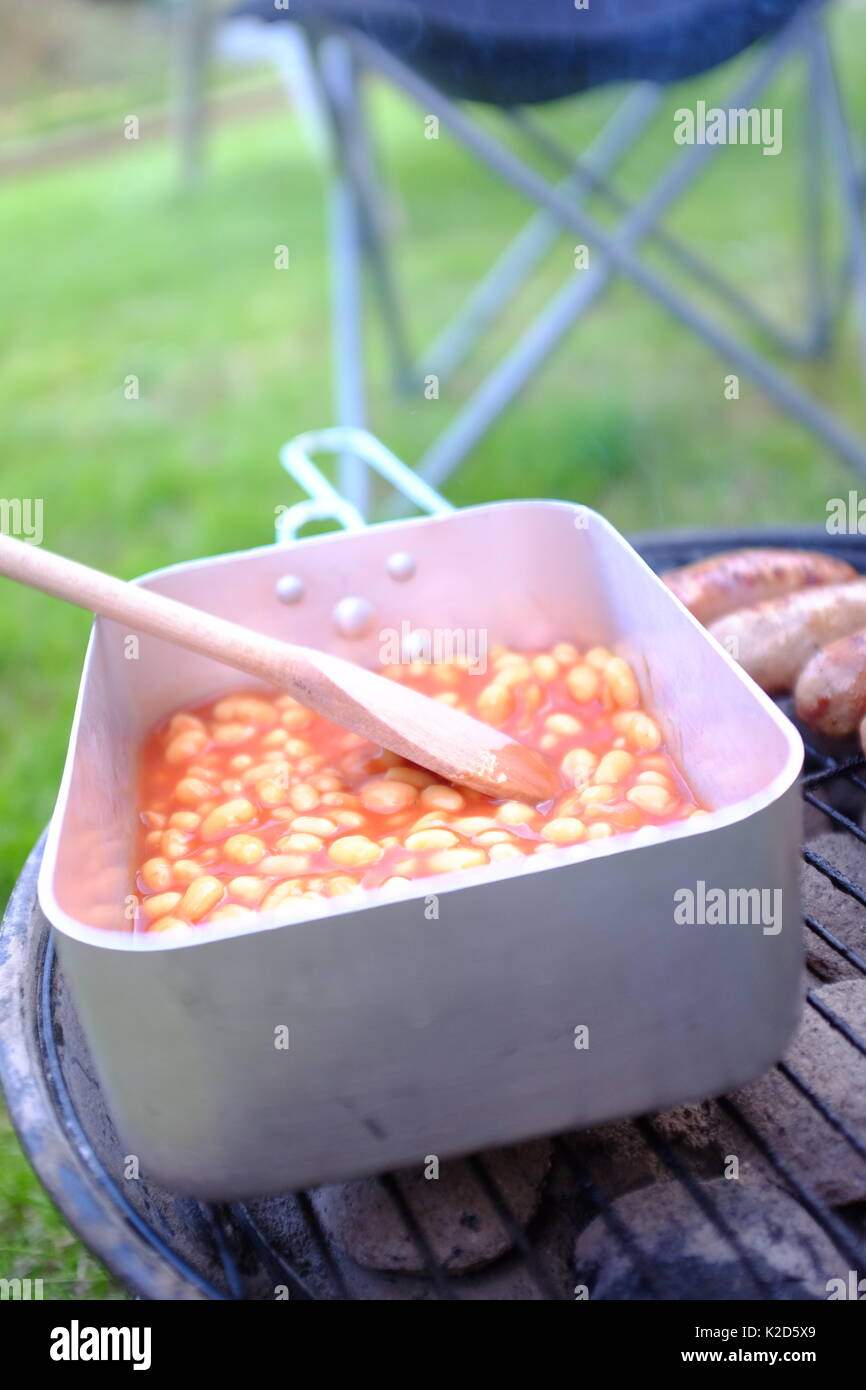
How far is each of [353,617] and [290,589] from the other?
0.29ft

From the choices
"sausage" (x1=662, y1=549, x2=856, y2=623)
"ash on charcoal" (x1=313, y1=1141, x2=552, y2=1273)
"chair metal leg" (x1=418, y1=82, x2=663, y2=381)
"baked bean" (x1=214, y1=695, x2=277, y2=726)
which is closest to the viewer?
"ash on charcoal" (x1=313, y1=1141, x2=552, y2=1273)

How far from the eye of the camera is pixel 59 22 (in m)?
8.10

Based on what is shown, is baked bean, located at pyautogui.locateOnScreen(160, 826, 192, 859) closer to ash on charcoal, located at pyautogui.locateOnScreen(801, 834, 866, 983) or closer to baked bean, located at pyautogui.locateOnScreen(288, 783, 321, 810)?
baked bean, located at pyautogui.locateOnScreen(288, 783, 321, 810)

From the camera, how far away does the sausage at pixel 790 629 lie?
170 cm

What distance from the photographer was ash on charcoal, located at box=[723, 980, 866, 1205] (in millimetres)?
1184

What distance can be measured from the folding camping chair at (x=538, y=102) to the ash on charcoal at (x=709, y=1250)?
203 centimetres

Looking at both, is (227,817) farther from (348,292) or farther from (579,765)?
(348,292)

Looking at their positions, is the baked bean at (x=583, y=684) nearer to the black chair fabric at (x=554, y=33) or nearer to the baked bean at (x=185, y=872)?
the baked bean at (x=185, y=872)

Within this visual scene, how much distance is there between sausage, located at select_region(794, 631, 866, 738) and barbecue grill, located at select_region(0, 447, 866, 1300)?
0.86ft

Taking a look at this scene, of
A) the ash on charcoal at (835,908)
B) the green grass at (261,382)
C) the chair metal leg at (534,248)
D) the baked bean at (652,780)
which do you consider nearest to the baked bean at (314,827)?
the baked bean at (652,780)

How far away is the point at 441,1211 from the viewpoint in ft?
4.02

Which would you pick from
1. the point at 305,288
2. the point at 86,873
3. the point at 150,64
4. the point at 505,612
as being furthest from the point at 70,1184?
the point at 150,64

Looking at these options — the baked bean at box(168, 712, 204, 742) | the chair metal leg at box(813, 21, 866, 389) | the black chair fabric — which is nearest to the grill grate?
the baked bean at box(168, 712, 204, 742)
